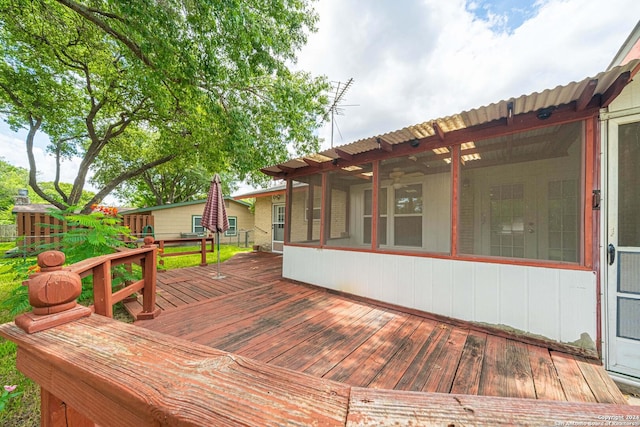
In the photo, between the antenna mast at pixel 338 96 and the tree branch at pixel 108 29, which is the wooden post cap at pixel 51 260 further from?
A: the antenna mast at pixel 338 96

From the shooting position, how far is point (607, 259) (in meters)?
2.46

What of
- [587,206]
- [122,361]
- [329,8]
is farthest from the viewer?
[329,8]

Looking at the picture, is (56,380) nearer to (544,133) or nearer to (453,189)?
(453,189)

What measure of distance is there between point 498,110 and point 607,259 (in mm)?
A: 1967

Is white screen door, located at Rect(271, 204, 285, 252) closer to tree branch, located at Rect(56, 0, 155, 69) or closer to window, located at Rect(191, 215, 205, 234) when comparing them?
tree branch, located at Rect(56, 0, 155, 69)

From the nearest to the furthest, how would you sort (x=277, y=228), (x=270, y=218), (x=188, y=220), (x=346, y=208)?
(x=346, y=208)
(x=277, y=228)
(x=270, y=218)
(x=188, y=220)

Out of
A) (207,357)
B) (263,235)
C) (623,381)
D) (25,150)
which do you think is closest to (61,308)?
(207,357)

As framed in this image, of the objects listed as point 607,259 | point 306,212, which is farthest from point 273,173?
point 607,259

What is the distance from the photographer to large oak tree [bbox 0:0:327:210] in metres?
4.19

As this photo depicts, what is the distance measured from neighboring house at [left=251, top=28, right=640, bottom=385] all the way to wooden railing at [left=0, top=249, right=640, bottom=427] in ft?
9.97

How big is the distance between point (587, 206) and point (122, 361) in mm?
3982

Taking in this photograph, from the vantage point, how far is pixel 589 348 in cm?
248

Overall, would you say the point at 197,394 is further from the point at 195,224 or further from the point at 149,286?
the point at 195,224

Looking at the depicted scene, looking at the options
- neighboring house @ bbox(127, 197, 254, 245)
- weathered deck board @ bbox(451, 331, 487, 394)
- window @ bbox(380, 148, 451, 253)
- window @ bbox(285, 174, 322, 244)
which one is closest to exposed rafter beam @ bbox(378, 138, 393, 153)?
window @ bbox(380, 148, 451, 253)
